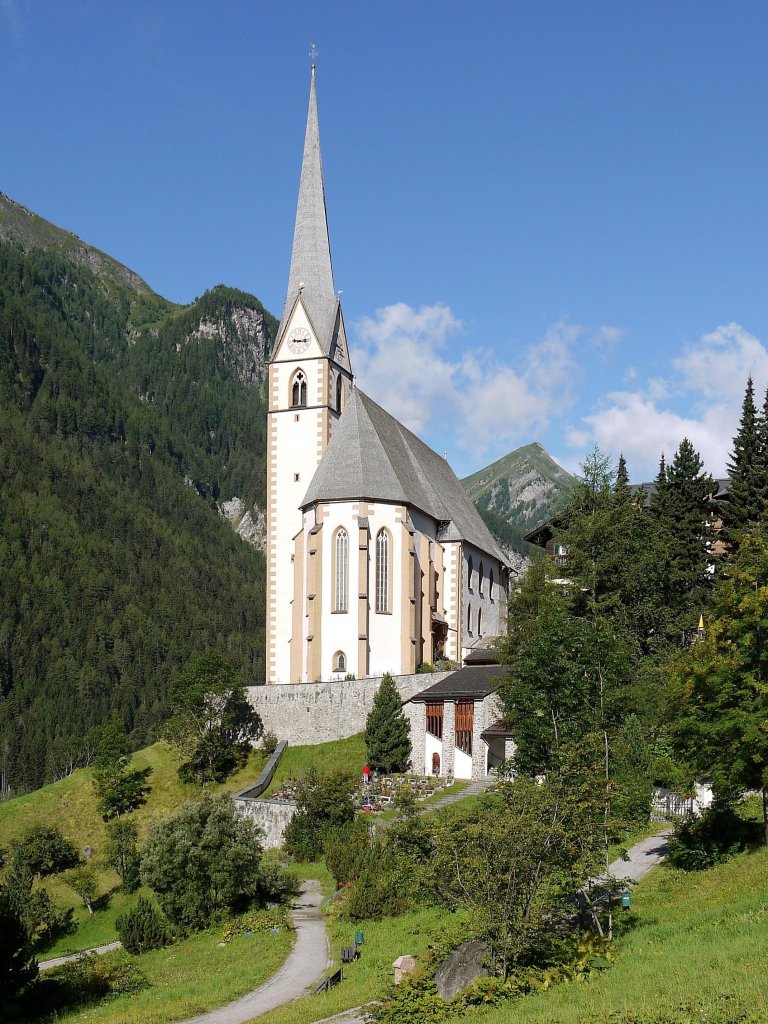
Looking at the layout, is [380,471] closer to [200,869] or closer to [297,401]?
[297,401]

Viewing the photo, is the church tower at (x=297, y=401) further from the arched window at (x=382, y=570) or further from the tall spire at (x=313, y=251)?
the arched window at (x=382, y=570)

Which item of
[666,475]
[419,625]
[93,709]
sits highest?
[666,475]

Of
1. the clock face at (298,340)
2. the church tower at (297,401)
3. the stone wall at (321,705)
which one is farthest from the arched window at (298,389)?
the stone wall at (321,705)

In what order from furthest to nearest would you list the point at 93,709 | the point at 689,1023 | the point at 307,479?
1. the point at 93,709
2. the point at 307,479
3. the point at 689,1023

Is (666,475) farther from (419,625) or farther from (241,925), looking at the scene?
(241,925)

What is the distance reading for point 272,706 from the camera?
173ft

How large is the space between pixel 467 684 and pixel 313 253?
104ft

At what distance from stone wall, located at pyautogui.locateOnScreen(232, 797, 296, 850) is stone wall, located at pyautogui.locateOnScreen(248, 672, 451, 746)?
8716 mm

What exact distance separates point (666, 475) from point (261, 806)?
26.6 meters

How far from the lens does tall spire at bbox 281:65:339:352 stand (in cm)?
6548

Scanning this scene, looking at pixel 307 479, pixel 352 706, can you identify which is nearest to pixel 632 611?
pixel 352 706

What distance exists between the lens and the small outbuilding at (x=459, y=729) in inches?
1795

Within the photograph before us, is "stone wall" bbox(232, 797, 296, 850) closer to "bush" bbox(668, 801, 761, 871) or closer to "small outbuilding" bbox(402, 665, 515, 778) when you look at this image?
"small outbuilding" bbox(402, 665, 515, 778)

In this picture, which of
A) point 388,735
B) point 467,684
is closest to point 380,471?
point 467,684
